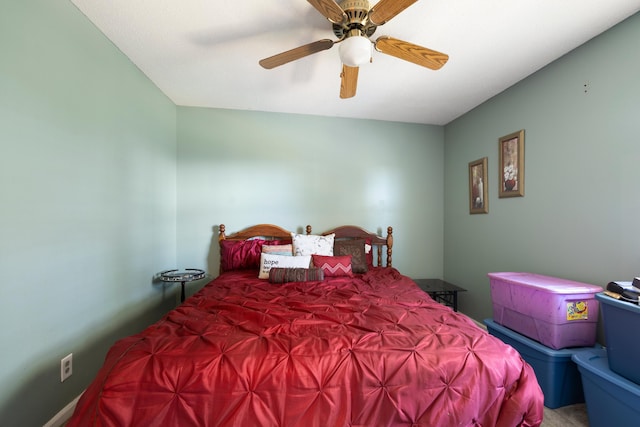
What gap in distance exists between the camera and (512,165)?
7.49 ft

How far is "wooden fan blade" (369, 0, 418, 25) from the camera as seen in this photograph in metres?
1.19

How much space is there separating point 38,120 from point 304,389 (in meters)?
1.87

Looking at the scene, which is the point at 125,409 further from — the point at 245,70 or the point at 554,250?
the point at 554,250

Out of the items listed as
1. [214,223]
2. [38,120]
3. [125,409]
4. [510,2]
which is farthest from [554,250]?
[38,120]

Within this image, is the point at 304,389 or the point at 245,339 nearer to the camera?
the point at 304,389

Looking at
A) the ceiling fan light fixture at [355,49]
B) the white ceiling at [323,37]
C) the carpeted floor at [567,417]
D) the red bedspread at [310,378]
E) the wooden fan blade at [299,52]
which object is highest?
the white ceiling at [323,37]

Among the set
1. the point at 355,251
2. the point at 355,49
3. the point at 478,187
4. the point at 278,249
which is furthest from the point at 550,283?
the point at 278,249

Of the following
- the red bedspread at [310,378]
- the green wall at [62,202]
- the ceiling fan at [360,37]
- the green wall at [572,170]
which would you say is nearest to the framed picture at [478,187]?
the green wall at [572,170]

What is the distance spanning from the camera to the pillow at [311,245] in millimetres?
2648

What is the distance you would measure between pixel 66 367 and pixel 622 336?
3077 millimetres

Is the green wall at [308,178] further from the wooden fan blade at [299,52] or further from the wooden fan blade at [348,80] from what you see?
the wooden fan blade at [299,52]

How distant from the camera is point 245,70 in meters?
2.12

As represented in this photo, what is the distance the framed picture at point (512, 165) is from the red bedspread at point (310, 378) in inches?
63.7

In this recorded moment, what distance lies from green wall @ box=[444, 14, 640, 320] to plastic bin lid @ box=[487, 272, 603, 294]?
0.43 feet
